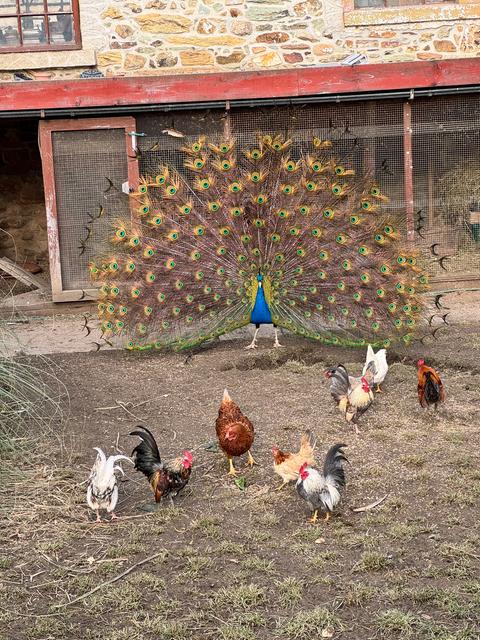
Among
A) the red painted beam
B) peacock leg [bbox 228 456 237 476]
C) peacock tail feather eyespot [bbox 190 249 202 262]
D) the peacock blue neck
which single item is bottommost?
peacock leg [bbox 228 456 237 476]

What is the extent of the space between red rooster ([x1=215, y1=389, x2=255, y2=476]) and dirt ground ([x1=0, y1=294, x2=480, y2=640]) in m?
0.20

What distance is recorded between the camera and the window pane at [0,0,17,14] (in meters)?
11.9

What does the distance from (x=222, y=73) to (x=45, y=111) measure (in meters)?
2.34

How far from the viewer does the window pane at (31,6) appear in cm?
1195

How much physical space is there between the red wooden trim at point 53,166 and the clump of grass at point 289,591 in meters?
7.99

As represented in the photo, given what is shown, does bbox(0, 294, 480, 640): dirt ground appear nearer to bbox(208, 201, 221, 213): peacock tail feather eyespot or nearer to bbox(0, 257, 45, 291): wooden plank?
bbox(208, 201, 221, 213): peacock tail feather eyespot

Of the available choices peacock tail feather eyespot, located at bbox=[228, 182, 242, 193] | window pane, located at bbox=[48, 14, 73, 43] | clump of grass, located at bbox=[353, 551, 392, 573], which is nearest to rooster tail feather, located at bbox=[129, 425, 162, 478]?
clump of grass, located at bbox=[353, 551, 392, 573]

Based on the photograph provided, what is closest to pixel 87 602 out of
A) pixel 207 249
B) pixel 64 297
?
pixel 207 249

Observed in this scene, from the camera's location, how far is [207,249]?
28.8 feet

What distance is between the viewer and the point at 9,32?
11977 millimetres

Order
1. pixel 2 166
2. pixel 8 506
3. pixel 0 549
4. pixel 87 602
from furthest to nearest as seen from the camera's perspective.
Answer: pixel 2 166
pixel 8 506
pixel 0 549
pixel 87 602

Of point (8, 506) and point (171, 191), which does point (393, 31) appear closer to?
point (171, 191)

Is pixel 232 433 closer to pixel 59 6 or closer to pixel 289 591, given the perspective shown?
pixel 289 591

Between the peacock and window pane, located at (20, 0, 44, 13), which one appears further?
window pane, located at (20, 0, 44, 13)
